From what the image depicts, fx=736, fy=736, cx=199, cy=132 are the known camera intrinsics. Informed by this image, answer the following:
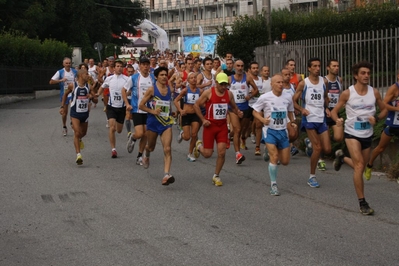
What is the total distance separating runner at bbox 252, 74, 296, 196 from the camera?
10.6 meters

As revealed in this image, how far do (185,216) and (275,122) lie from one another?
2.44 m

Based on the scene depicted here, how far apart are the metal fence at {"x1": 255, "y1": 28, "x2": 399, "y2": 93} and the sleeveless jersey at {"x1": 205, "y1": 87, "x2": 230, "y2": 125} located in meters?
4.38

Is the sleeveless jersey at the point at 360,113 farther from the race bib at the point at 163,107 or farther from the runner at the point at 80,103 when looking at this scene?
the runner at the point at 80,103

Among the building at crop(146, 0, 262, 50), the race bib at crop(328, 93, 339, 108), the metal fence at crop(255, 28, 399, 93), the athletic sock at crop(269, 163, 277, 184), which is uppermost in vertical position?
the building at crop(146, 0, 262, 50)

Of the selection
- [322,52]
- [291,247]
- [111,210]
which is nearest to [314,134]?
[111,210]

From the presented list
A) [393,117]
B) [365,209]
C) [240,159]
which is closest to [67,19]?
[240,159]

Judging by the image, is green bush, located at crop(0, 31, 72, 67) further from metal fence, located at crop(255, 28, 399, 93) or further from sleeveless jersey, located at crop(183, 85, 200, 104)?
sleeveless jersey, located at crop(183, 85, 200, 104)

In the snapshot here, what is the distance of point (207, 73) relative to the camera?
15.5 metres

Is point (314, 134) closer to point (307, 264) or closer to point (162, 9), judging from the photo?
point (307, 264)

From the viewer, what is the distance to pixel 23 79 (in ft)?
117

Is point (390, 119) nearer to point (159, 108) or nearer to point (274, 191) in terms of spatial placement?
point (274, 191)

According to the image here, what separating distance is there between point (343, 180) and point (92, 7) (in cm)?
4569

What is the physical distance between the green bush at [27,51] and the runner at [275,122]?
82.0ft

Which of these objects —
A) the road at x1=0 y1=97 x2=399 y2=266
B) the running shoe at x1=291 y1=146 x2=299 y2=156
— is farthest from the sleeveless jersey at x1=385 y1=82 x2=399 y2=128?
the running shoe at x1=291 y1=146 x2=299 y2=156
